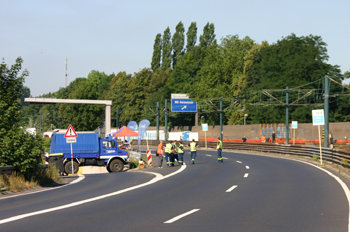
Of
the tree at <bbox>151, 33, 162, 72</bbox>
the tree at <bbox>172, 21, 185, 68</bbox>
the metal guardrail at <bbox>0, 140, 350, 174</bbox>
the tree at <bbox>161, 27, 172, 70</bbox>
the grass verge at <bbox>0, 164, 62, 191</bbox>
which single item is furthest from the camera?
the tree at <bbox>151, 33, 162, 72</bbox>

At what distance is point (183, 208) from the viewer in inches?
449

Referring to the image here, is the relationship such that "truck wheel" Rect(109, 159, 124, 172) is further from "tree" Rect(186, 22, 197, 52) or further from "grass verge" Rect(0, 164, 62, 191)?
"tree" Rect(186, 22, 197, 52)

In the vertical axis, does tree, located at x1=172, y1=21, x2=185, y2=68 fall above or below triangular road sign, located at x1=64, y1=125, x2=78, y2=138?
above

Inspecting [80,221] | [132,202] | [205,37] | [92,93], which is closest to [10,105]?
[132,202]

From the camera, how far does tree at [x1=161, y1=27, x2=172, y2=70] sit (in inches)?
5458

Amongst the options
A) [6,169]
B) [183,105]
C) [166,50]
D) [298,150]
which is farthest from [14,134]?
[166,50]

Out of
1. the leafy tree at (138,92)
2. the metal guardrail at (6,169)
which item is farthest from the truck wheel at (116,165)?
the leafy tree at (138,92)

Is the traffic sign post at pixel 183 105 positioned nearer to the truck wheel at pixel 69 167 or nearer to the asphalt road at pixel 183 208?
the truck wheel at pixel 69 167

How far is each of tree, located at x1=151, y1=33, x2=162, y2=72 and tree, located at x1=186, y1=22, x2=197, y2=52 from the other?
1163 centimetres

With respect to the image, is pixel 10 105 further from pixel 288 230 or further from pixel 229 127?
pixel 229 127

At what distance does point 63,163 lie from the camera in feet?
94.6

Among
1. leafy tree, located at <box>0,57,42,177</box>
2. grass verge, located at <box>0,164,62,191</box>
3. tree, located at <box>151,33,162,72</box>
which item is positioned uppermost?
tree, located at <box>151,33,162,72</box>

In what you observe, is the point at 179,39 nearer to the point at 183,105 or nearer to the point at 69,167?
the point at 183,105

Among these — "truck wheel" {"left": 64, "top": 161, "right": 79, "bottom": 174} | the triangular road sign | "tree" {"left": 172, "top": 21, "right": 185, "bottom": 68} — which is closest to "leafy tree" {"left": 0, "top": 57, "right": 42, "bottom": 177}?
the triangular road sign
